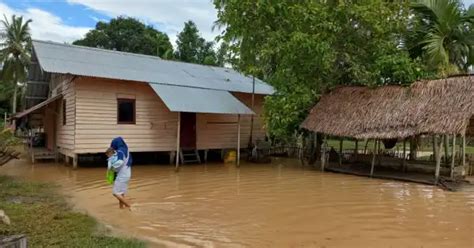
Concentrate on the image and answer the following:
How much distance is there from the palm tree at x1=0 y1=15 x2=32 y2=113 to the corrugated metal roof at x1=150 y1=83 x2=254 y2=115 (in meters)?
24.8

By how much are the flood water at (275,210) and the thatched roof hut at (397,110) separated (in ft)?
→ 5.40

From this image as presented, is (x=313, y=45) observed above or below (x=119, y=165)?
above

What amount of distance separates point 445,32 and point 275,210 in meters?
10.7

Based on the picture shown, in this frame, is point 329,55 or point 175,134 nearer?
point 329,55

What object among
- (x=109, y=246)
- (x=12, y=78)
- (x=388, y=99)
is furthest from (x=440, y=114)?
(x=12, y=78)

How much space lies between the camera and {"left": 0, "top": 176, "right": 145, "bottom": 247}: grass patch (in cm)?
606

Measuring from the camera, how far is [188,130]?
1872 cm

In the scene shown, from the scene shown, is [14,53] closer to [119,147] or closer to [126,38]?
[126,38]

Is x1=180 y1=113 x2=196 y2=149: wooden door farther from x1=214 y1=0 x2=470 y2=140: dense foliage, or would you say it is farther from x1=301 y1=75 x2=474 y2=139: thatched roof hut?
x1=301 y1=75 x2=474 y2=139: thatched roof hut

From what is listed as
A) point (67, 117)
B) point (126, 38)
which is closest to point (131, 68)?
point (67, 117)

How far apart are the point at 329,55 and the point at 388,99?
2617mm

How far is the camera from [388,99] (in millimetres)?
14633

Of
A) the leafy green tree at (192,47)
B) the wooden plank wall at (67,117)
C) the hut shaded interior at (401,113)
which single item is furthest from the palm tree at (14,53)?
the hut shaded interior at (401,113)

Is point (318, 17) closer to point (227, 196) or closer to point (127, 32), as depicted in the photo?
point (227, 196)
